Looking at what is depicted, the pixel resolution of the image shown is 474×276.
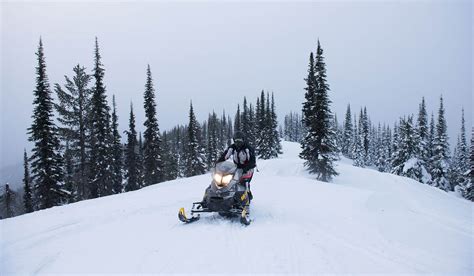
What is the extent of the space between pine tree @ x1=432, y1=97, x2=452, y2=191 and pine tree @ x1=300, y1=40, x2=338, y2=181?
23197 mm

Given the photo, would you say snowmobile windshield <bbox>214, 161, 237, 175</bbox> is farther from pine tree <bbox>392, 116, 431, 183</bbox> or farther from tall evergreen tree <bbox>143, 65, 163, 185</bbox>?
pine tree <bbox>392, 116, 431, 183</bbox>

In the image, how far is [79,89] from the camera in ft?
89.1

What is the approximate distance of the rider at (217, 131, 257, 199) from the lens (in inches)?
320

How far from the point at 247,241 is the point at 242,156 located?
3044 mm

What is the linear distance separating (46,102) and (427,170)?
4720cm

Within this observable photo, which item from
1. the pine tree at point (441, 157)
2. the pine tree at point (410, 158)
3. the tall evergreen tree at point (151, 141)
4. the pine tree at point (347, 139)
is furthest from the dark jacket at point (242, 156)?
the pine tree at point (347, 139)

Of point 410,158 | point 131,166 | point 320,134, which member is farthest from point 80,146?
point 410,158

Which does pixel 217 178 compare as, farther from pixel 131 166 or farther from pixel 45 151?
pixel 131 166

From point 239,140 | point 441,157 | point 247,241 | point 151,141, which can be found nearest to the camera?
point 247,241

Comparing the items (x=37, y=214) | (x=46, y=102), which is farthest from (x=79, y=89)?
(x=37, y=214)

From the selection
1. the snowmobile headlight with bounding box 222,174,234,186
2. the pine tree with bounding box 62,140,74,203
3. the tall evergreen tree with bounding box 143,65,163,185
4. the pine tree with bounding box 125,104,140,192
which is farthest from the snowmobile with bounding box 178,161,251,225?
the pine tree with bounding box 125,104,140,192

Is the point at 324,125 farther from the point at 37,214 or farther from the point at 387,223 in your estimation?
the point at 37,214

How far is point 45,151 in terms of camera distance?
22.2m

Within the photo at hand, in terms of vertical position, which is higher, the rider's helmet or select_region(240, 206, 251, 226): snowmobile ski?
the rider's helmet
